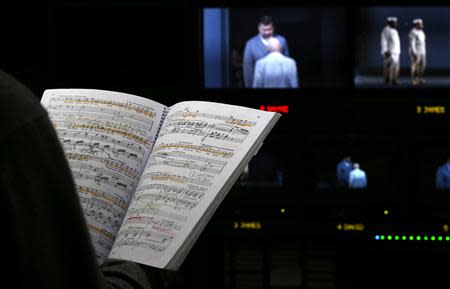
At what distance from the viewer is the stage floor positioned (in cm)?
266

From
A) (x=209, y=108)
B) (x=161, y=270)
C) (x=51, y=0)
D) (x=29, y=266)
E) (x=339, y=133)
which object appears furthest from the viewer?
(x=51, y=0)

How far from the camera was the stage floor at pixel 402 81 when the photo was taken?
266cm

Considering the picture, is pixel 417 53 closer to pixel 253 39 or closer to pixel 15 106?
pixel 253 39

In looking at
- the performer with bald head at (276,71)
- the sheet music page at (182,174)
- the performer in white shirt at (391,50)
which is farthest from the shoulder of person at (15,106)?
the performer in white shirt at (391,50)

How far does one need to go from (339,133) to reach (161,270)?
5.89 feet

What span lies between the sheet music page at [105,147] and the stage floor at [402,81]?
164 cm

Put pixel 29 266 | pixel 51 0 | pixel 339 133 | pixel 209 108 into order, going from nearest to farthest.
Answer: pixel 29 266
pixel 209 108
pixel 339 133
pixel 51 0

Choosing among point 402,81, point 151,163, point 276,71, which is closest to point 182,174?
point 151,163

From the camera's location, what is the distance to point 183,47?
275 cm

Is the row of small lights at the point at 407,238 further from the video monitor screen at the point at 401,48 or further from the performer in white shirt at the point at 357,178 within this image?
the video monitor screen at the point at 401,48

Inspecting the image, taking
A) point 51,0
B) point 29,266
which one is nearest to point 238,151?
point 29,266

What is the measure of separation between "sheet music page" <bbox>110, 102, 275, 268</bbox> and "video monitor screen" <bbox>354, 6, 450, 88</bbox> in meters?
1.65

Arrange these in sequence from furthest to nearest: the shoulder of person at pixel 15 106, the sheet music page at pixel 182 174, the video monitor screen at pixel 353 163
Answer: the video monitor screen at pixel 353 163 < the sheet music page at pixel 182 174 < the shoulder of person at pixel 15 106

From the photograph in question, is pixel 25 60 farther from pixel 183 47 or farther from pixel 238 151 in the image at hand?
pixel 238 151
